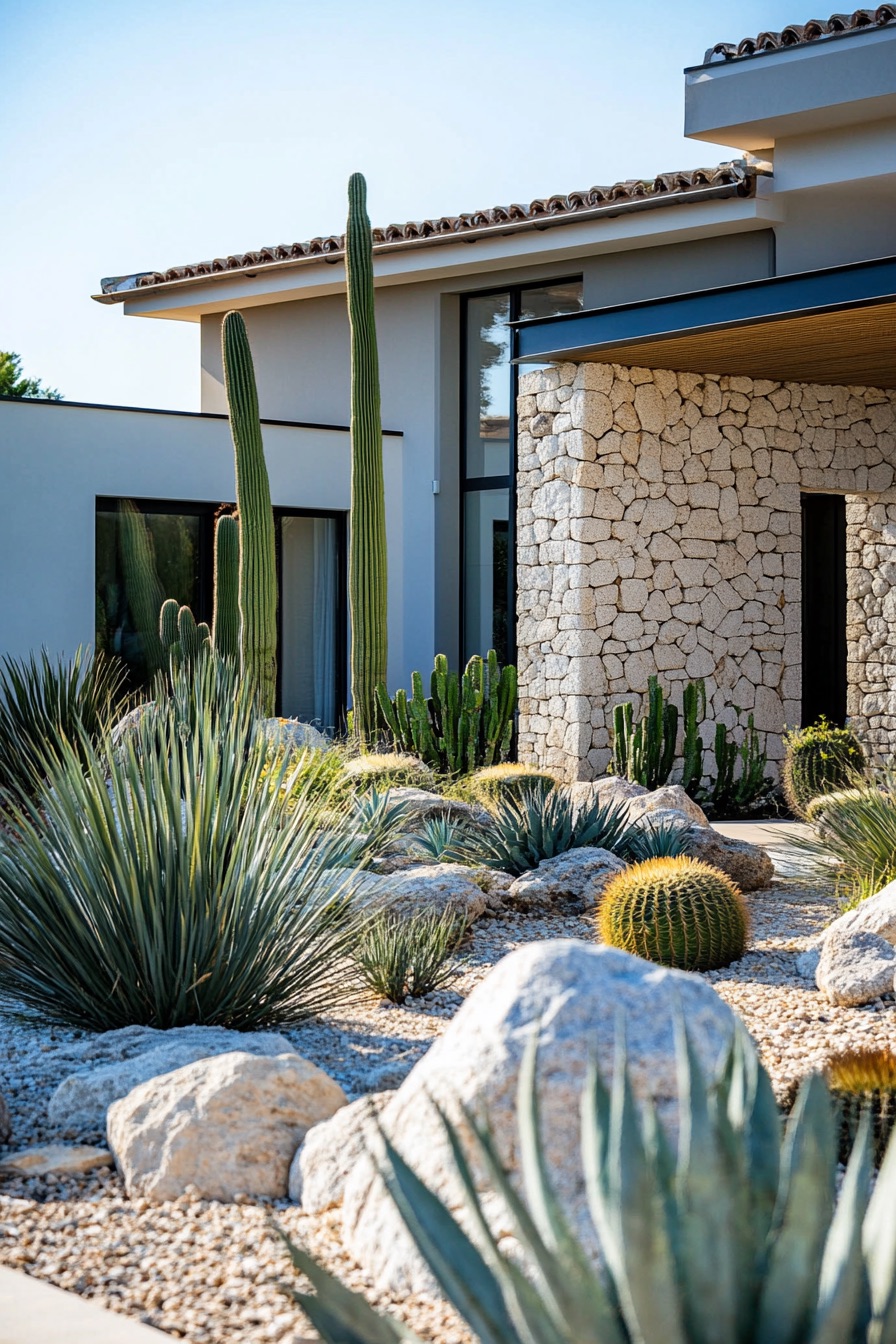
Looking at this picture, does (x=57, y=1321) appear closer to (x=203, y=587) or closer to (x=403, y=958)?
(x=403, y=958)

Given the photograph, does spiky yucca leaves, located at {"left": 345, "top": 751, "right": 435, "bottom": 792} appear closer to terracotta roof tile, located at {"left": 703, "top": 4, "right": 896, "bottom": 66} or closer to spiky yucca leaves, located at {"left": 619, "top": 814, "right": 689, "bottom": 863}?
spiky yucca leaves, located at {"left": 619, "top": 814, "right": 689, "bottom": 863}

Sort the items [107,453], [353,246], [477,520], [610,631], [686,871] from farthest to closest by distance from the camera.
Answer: [477,520] < [107,453] < [353,246] < [610,631] < [686,871]

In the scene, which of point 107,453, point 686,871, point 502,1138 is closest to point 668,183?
point 107,453

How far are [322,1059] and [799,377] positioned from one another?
29.7 feet

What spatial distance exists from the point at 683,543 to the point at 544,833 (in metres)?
4.50

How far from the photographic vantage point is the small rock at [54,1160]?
401 centimetres

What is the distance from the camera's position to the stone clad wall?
1194cm

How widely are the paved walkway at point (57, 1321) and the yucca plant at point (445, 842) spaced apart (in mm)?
5431

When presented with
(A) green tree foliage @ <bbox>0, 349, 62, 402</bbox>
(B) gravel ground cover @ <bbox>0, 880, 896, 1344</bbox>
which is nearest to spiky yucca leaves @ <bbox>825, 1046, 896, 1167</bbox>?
(B) gravel ground cover @ <bbox>0, 880, 896, 1344</bbox>

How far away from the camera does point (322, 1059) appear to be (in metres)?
5.04

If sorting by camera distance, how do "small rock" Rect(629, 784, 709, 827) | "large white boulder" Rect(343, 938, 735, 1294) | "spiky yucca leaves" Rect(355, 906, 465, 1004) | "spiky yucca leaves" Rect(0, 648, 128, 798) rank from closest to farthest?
"large white boulder" Rect(343, 938, 735, 1294)
"spiky yucca leaves" Rect(355, 906, 465, 1004)
"small rock" Rect(629, 784, 709, 827)
"spiky yucca leaves" Rect(0, 648, 128, 798)

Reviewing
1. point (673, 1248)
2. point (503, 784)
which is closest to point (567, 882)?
point (503, 784)

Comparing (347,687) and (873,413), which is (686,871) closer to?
(873,413)

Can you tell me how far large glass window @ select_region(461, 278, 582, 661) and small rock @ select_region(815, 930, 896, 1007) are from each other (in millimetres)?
10021
